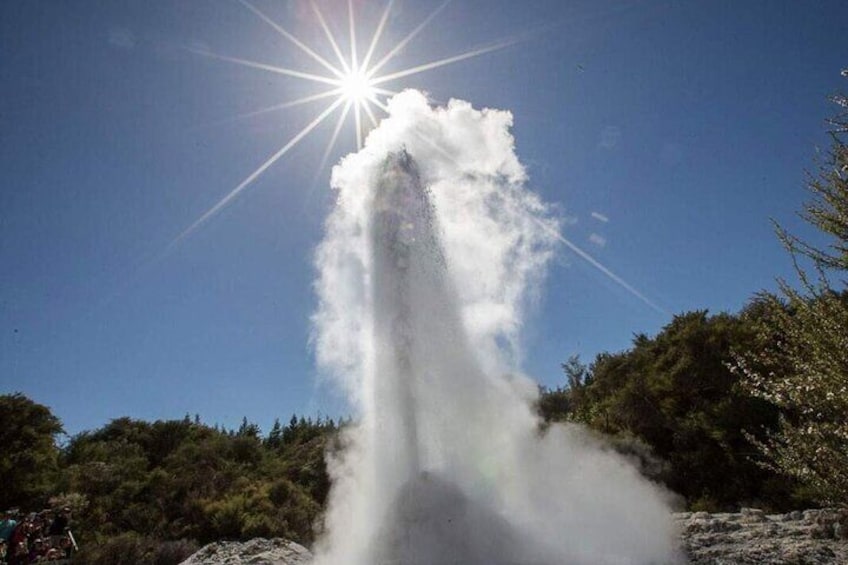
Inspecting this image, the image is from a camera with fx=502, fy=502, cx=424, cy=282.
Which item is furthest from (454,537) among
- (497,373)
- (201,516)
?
(201,516)

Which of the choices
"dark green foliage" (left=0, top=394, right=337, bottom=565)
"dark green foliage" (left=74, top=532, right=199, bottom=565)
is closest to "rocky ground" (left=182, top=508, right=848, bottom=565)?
"dark green foliage" (left=74, top=532, right=199, bottom=565)

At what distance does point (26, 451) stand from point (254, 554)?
1458 cm

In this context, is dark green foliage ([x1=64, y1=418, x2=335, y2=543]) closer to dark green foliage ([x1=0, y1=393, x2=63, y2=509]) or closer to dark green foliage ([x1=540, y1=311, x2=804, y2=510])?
dark green foliage ([x1=0, y1=393, x2=63, y2=509])

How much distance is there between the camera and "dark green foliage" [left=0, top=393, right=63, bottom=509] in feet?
65.6

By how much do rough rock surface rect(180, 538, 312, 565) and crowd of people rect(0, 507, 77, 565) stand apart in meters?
3.45

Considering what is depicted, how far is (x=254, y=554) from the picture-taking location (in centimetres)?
1240

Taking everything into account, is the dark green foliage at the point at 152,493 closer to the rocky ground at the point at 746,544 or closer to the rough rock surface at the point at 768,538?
the rocky ground at the point at 746,544

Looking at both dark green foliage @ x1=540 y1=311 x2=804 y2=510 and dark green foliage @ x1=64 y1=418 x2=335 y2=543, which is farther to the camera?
dark green foliage @ x1=64 y1=418 x2=335 y2=543

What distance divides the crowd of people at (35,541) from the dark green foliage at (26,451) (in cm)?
804

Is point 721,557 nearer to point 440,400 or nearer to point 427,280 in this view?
point 440,400

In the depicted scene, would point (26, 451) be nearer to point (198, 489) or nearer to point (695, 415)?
point (198, 489)

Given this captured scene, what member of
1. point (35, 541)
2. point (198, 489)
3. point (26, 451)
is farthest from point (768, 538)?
point (26, 451)

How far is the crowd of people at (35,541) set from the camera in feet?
39.2

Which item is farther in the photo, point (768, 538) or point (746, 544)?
point (768, 538)
